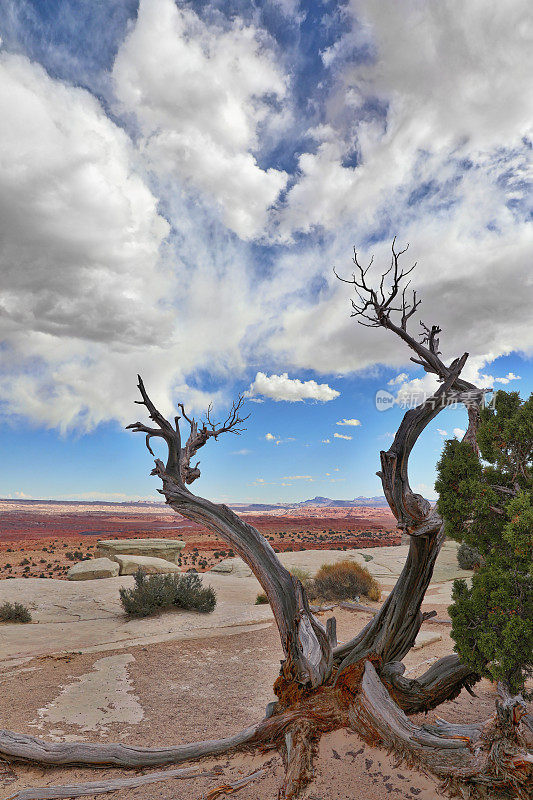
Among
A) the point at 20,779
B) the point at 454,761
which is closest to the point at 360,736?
the point at 454,761

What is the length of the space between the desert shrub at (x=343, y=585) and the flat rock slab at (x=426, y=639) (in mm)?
4474

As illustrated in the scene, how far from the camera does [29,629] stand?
12281 millimetres

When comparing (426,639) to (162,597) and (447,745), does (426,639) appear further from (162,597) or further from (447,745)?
(162,597)

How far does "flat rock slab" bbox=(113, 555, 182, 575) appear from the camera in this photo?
66.8ft

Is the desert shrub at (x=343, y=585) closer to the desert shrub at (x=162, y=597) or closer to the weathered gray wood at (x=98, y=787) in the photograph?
the desert shrub at (x=162, y=597)

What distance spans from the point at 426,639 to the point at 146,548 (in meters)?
19.5

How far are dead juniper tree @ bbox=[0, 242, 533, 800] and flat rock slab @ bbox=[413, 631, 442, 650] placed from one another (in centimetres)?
551

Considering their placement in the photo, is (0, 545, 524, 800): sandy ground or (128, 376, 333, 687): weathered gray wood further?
(128, 376, 333, 687): weathered gray wood

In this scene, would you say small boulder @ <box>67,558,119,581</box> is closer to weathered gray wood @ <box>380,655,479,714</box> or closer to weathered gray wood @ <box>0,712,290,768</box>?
weathered gray wood @ <box>0,712,290,768</box>

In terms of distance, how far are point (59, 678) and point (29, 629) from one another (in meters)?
4.58

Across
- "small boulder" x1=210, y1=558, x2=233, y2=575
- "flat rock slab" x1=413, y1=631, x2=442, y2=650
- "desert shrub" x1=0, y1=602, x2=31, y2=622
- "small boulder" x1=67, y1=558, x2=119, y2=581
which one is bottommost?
"small boulder" x1=210, y1=558, x2=233, y2=575

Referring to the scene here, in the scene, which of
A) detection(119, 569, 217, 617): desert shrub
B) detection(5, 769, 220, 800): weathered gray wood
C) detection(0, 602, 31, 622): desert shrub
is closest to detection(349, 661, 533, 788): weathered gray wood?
detection(5, 769, 220, 800): weathered gray wood

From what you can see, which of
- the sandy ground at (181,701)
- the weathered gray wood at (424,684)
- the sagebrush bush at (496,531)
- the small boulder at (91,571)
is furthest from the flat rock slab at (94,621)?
the sagebrush bush at (496,531)

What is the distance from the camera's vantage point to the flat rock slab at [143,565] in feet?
66.8
